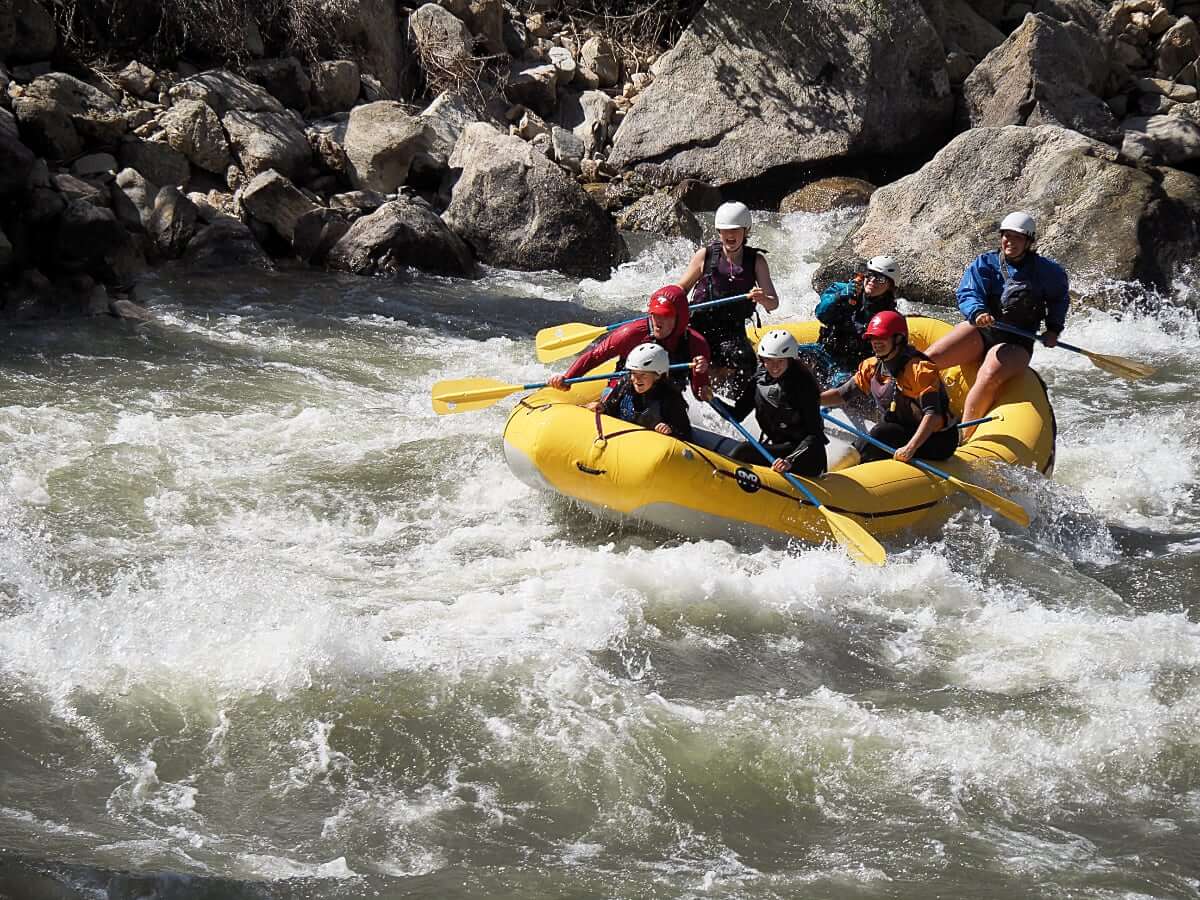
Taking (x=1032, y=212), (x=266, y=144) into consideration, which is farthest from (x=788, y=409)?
(x=266, y=144)

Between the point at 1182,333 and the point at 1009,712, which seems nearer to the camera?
the point at 1009,712

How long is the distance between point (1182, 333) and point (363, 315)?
615 centimetres

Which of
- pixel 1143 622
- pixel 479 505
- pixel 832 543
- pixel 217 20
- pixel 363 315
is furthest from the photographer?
pixel 217 20

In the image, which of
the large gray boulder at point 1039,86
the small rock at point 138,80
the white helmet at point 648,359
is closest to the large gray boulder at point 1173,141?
the large gray boulder at point 1039,86

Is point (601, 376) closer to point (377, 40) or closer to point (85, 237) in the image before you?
point (85, 237)

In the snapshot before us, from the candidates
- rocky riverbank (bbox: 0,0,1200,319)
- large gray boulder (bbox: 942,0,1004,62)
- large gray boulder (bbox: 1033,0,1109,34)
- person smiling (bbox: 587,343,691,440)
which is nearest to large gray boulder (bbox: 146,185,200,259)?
rocky riverbank (bbox: 0,0,1200,319)

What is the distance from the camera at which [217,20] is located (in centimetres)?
1308

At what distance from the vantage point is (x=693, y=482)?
237 inches

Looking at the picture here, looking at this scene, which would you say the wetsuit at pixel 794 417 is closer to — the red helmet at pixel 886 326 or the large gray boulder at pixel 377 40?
the red helmet at pixel 886 326

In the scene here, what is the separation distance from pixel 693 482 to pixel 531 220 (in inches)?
233

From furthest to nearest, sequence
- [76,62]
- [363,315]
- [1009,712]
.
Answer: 1. [76,62]
2. [363,315]
3. [1009,712]

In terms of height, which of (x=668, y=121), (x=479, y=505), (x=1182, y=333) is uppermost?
(x=668, y=121)

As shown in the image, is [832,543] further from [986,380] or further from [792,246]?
[792,246]

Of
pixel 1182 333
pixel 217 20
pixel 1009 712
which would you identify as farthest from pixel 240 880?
pixel 217 20
